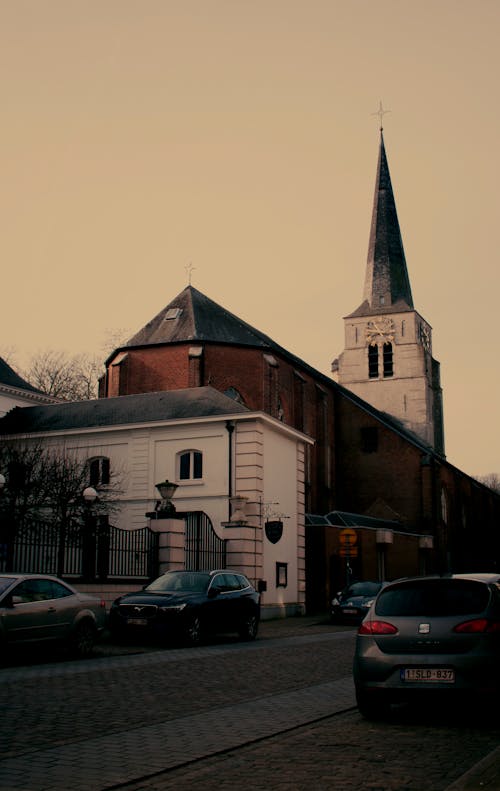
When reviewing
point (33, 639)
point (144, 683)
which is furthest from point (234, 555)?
point (144, 683)

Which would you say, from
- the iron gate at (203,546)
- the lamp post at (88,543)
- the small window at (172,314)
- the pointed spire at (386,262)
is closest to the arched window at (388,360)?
the pointed spire at (386,262)

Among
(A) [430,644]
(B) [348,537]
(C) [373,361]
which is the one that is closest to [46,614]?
(A) [430,644]

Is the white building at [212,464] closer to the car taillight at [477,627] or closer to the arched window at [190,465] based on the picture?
the arched window at [190,465]

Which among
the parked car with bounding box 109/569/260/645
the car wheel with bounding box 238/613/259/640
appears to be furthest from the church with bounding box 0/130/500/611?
the parked car with bounding box 109/569/260/645

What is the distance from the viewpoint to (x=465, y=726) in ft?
28.0

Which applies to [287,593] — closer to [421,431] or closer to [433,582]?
[433,582]

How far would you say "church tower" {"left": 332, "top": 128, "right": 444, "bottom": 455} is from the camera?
6794 centimetres

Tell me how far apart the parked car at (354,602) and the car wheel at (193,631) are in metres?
9.06

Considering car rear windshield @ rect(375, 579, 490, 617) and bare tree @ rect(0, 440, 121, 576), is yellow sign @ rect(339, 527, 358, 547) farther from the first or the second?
car rear windshield @ rect(375, 579, 490, 617)

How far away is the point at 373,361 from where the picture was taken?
69.8 meters

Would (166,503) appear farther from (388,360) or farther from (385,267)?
(385,267)

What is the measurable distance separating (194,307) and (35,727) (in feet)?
128

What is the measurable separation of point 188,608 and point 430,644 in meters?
10.0

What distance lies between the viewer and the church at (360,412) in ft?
127
